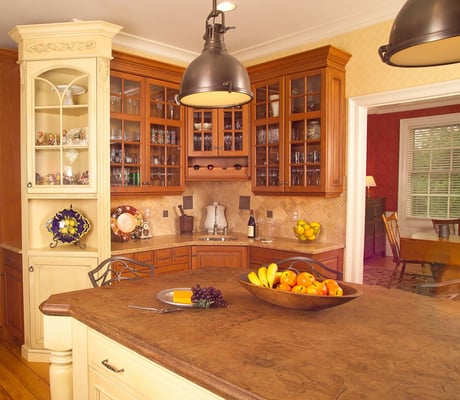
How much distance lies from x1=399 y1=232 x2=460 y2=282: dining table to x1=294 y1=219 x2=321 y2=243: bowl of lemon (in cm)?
134

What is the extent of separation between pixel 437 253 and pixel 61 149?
148 inches

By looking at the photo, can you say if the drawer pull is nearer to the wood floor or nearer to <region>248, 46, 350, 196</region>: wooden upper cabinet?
the wood floor

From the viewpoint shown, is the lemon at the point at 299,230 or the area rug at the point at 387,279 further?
the area rug at the point at 387,279

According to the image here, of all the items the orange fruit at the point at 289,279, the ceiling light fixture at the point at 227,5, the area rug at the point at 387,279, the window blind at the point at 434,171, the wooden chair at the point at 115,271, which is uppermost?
the ceiling light fixture at the point at 227,5

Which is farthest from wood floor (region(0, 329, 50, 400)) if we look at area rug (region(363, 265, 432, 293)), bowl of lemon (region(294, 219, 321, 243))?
area rug (region(363, 265, 432, 293))

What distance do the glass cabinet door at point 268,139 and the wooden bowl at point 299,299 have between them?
2.33m

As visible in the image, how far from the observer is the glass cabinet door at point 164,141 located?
13.4ft

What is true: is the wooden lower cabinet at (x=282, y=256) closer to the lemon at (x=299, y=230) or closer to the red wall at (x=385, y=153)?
the lemon at (x=299, y=230)

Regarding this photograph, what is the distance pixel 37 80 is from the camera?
11.2 feet

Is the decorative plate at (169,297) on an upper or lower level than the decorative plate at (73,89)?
lower

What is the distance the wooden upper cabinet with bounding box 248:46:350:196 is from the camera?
12.0 ft

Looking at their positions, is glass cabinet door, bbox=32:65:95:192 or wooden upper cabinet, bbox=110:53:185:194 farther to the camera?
wooden upper cabinet, bbox=110:53:185:194

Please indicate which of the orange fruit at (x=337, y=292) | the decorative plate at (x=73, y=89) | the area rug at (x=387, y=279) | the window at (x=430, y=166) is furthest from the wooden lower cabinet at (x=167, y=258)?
the window at (x=430, y=166)

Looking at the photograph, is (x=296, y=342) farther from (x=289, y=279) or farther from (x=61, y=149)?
(x=61, y=149)
